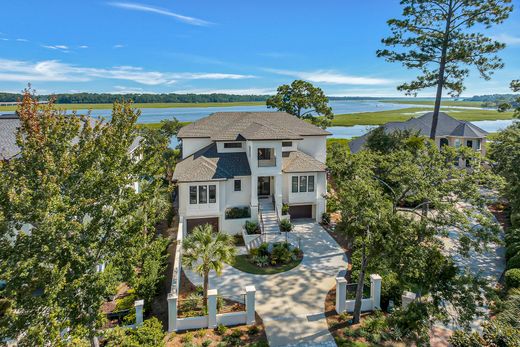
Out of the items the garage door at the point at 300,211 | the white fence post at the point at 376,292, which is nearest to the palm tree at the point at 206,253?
the white fence post at the point at 376,292

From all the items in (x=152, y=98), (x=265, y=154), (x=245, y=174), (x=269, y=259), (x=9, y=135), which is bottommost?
(x=269, y=259)

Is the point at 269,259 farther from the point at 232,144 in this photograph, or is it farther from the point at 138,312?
the point at 232,144

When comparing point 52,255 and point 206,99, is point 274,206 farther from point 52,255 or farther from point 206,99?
point 206,99

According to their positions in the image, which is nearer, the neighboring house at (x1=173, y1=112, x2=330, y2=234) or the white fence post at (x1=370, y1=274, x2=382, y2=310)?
the white fence post at (x1=370, y1=274, x2=382, y2=310)

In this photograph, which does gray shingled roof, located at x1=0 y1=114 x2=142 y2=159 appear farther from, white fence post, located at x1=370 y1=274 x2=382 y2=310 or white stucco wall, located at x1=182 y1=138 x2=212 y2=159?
white fence post, located at x1=370 y1=274 x2=382 y2=310

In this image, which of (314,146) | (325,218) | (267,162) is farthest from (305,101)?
(325,218)

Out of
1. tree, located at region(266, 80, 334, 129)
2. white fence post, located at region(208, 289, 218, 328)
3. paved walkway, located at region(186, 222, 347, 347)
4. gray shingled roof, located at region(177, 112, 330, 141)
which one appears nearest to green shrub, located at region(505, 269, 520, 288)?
paved walkway, located at region(186, 222, 347, 347)
